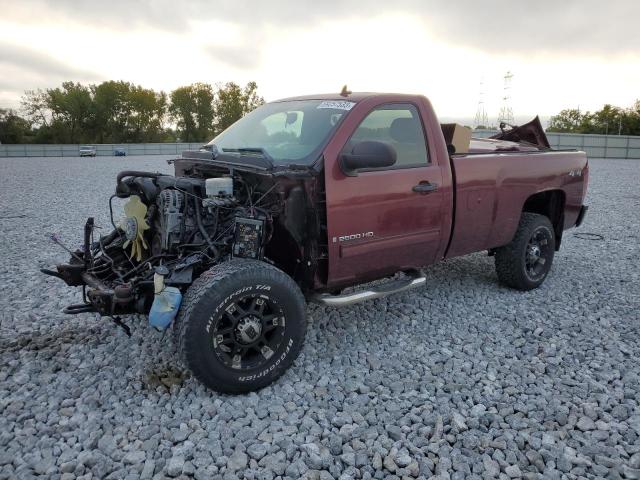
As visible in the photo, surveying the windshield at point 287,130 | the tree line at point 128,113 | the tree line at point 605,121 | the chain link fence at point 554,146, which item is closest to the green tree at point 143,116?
the tree line at point 128,113

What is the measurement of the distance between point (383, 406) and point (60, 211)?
908cm

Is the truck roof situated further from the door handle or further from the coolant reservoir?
the coolant reservoir

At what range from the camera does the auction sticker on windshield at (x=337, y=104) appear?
384cm

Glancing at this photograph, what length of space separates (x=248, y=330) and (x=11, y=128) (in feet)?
219

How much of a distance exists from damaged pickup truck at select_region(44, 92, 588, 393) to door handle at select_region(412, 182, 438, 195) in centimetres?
1

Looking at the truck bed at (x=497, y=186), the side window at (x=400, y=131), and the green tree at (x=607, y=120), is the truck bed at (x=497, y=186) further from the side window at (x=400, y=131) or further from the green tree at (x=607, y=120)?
the green tree at (x=607, y=120)

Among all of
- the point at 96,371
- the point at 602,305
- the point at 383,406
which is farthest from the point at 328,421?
the point at 602,305

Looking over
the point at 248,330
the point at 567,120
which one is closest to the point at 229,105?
the point at 567,120

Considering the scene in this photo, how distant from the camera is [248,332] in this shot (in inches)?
125

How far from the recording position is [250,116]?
184 inches

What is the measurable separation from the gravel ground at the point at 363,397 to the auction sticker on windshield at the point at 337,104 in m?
1.85

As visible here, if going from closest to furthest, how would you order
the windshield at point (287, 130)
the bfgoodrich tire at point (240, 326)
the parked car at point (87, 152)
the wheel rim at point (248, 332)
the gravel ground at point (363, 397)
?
the gravel ground at point (363, 397) < the bfgoodrich tire at point (240, 326) < the wheel rim at point (248, 332) < the windshield at point (287, 130) < the parked car at point (87, 152)

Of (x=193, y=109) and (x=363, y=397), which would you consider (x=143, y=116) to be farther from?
(x=363, y=397)

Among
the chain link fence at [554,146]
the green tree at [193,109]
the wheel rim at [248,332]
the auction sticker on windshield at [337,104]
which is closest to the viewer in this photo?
the wheel rim at [248,332]
